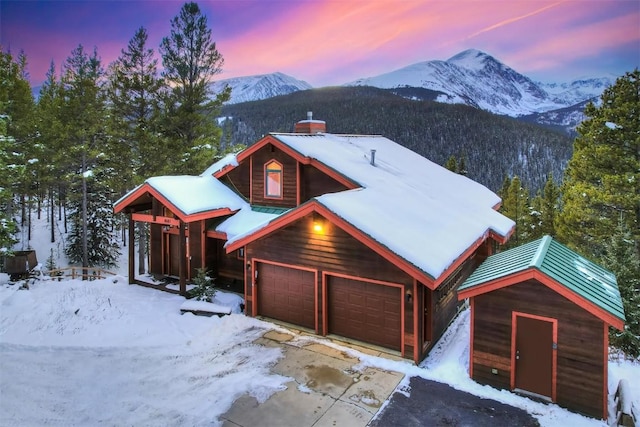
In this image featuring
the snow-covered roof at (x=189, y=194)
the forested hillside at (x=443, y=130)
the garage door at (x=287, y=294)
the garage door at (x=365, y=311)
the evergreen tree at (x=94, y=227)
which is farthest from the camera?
the forested hillside at (x=443, y=130)

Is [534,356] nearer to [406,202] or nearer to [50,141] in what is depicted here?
[406,202]

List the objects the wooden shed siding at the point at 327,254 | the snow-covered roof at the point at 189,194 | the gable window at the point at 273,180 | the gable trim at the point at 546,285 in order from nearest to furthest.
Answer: the gable trim at the point at 546,285
the wooden shed siding at the point at 327,254
the snow-covered roof at the point at 189,194
the gable window at the point at 273,180

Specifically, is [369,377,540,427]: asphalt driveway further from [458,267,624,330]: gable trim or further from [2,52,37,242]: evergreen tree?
[2,52,37,242]: evergreen tree

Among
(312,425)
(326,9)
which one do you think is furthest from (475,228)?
(326,9)

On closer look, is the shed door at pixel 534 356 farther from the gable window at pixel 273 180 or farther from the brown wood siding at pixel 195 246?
the brown wood siding at pixel 195 246

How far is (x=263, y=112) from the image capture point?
96.4 meters

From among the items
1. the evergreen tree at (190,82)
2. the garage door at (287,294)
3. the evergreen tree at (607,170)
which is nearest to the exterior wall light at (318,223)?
the garage door at (287,294)

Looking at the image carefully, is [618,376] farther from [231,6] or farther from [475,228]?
[231,6]

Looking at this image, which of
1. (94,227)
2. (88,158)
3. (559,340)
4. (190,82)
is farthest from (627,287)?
(94,227)

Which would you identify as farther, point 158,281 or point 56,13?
point 56,13

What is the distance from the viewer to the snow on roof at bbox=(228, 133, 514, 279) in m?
10.4

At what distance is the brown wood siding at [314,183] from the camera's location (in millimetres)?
14844

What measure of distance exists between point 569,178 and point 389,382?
1672cm

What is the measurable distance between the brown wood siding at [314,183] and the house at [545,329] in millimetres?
6657
